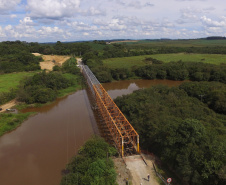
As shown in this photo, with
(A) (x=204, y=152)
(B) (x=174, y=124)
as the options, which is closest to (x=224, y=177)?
(A) (x=204, y=152)

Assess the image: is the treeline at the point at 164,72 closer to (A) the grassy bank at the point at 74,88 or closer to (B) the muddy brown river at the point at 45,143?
(A) the grassy bank at the point at 74,88

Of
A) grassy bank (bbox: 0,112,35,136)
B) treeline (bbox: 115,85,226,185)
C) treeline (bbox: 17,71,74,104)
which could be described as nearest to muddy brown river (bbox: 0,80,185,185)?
grassy bank (bbox: 0,112,35,136)

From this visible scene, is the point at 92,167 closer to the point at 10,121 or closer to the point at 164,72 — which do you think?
the point at 10,121

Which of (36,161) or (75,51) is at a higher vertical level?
(75,51)

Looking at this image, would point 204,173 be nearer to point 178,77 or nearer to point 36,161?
point 36,161

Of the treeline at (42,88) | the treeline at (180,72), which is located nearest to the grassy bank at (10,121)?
the treeline at (42,88)

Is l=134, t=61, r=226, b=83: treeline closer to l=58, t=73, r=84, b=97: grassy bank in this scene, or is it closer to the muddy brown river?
l=58, t=73, r=84, b=97: grassy bank
